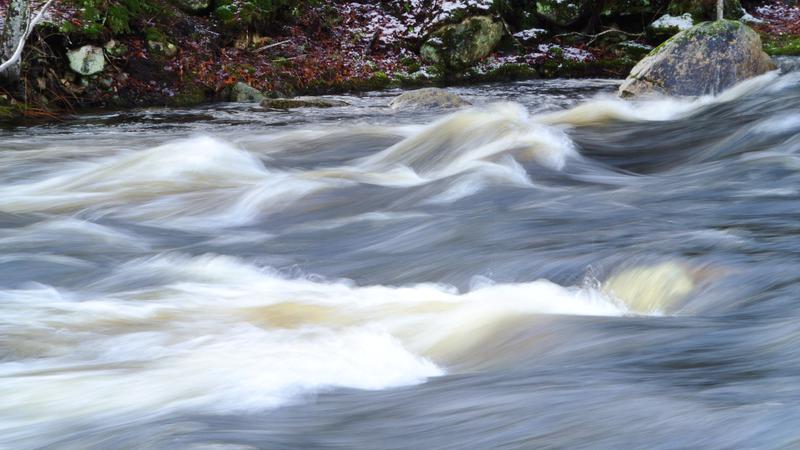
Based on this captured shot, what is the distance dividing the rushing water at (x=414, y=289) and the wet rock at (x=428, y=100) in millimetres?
2629

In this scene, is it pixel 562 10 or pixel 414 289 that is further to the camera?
pixel 562 10

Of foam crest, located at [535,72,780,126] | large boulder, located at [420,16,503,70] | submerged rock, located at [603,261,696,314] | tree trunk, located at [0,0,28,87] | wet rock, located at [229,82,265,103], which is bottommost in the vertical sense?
submerged rock, located at [603,261,696,314]

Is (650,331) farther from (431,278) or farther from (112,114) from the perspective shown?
(112,114)

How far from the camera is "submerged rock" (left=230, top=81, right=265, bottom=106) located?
40.9 feet

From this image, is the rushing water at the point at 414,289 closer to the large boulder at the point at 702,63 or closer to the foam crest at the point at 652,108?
the foam crest at the point at 652,108

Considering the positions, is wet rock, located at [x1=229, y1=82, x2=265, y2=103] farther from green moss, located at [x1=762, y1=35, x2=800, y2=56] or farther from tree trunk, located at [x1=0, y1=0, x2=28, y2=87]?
green moss, located at [x1=762, y1=35, x2=800, y2=56]

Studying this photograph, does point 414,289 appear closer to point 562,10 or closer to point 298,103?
point 298,103

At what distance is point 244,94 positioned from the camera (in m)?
12.5

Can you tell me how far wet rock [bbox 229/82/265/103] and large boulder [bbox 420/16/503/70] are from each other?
11.5 feet

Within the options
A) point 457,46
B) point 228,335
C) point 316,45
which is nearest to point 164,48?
point 316,45

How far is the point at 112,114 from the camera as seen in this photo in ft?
36.4

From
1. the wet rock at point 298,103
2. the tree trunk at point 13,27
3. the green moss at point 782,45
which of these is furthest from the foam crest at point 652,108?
the tree trunk at point 13,27

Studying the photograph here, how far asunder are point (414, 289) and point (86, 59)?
8.22 m

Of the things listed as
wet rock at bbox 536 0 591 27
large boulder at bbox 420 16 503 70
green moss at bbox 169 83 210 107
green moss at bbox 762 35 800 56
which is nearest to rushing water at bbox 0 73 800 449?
green moss at bbox 169 83 210 107
